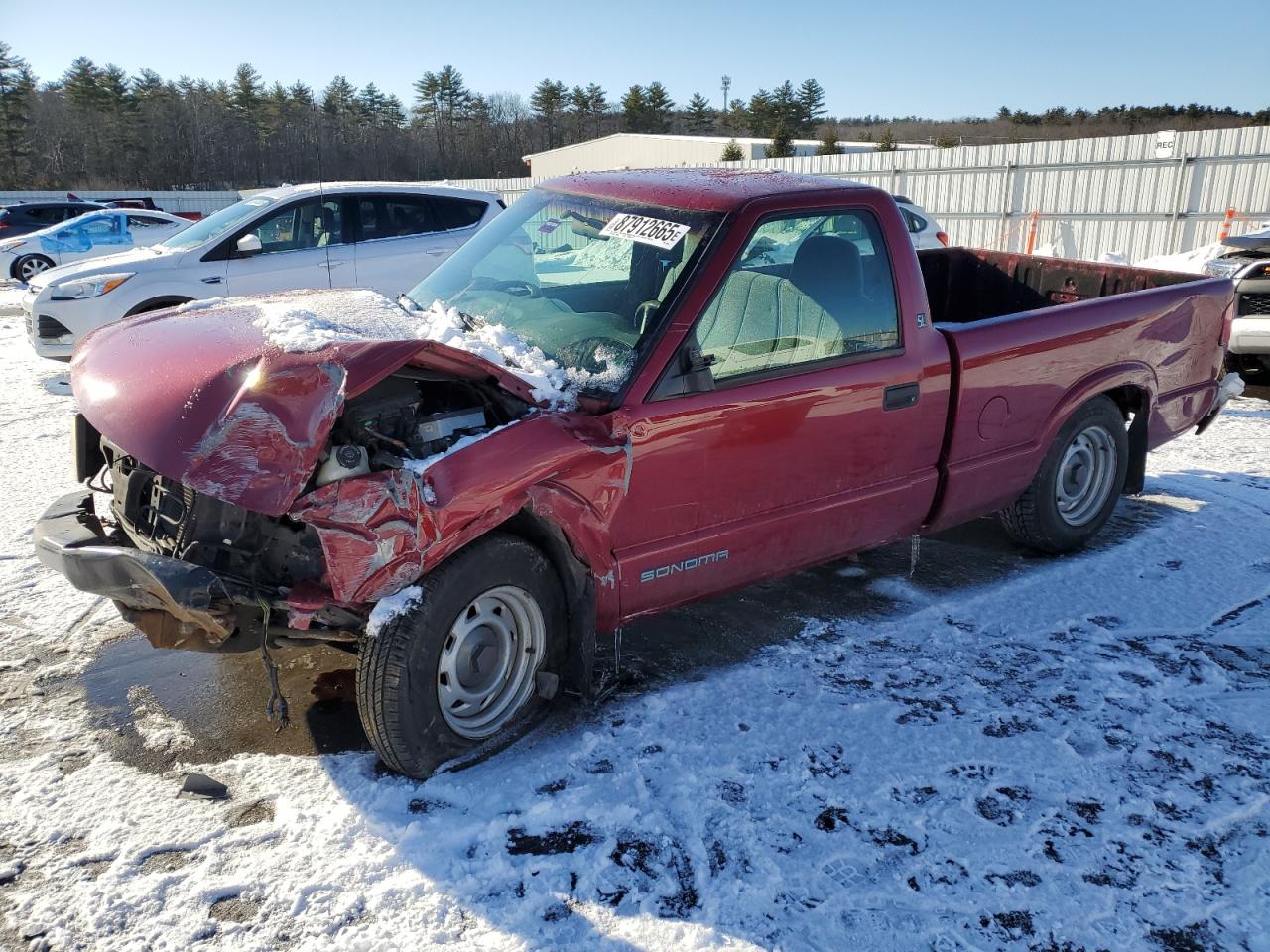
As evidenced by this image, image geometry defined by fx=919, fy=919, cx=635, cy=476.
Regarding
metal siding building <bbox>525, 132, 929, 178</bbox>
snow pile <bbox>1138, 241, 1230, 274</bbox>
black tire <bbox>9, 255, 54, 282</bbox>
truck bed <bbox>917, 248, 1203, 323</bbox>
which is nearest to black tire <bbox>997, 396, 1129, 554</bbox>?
truck bed <bbox>917, 248, 1203, 323</bbox>

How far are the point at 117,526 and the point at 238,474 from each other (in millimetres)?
1192

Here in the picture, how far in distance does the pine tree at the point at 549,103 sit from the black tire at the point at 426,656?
8393 centimetres

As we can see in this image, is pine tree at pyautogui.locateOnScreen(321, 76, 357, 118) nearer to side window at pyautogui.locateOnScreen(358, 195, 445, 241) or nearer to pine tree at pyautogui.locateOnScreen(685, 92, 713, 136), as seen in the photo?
pine tree at pyautogui.locateOnScreen(685, 92, 713, 136)

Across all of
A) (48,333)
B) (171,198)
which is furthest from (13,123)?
(48,333)

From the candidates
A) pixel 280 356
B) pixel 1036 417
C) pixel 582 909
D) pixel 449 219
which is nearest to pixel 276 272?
pixel 449 219

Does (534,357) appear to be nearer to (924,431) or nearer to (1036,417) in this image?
(924,431)

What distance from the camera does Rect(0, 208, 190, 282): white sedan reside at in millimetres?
18547

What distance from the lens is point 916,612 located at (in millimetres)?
4340

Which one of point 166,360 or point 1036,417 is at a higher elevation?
point 166,360

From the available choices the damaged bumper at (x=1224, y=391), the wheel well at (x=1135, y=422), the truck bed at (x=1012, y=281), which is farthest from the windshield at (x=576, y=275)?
the damaged bumper at (x=1224, y=391)

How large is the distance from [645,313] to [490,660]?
4.53 feet

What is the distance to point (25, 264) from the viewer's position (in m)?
20.0

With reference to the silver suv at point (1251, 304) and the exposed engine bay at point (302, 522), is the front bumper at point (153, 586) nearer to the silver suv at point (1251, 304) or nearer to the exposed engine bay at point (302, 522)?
the exposed engine bay at point (302, 522)

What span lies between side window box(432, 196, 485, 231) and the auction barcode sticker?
634 centimetres
